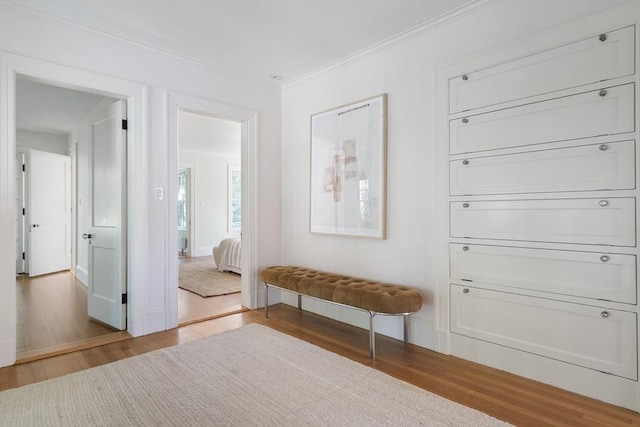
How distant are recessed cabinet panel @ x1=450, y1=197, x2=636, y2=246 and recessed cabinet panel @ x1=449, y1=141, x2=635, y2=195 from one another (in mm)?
96

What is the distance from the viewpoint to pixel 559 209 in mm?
2197

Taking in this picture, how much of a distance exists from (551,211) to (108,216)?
383 centimetres

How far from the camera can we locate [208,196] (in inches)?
351

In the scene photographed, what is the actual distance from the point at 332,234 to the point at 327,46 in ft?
6.15

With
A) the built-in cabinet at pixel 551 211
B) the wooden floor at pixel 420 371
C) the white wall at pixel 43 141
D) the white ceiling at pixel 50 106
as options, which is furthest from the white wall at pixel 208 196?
the built-in cabinet at pixel 551 211

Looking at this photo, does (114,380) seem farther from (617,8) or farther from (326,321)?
(617,8)

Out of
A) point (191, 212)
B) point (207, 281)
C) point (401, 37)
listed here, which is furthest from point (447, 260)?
point (191, 212)

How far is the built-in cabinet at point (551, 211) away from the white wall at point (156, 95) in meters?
2.24

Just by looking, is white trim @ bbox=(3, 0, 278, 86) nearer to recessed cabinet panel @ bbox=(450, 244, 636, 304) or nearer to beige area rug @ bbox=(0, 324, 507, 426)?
beige area rug @ bbox=(0, 324, 507, 426)

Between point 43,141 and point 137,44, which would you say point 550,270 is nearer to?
point 137,44

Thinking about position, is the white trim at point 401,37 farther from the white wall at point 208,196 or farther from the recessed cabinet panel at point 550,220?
the white wall at point 208,196

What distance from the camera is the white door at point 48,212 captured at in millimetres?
5816

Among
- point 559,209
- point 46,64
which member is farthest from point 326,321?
point 46,64

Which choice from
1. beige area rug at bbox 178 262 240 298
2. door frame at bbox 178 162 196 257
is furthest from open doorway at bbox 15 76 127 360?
door frame at bbox 178 162 196 257
